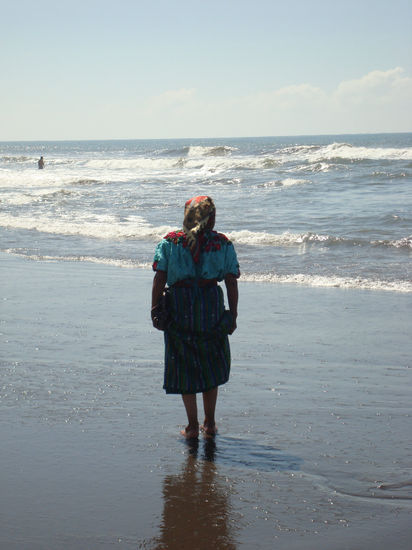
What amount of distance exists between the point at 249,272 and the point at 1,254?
178 inches

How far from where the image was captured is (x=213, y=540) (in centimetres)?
292

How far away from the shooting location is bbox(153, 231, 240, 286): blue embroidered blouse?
13.3ft

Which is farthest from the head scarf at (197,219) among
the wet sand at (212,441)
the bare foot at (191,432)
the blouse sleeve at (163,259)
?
the wet sand at (212,441)

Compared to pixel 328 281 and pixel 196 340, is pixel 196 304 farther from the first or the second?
pixel 328 281

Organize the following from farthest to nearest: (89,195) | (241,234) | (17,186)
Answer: (17,186) < (89,195) < (241,234)

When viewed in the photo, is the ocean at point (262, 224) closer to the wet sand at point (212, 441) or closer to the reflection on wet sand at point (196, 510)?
the wet sand at point (212, 441)

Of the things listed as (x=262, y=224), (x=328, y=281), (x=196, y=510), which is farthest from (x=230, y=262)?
(x=262, y=224)

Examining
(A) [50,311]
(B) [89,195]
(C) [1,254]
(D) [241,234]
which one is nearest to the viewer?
(A) [50,311]

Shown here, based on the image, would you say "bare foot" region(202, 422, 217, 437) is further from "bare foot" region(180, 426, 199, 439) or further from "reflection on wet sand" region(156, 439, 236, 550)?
"reflection on wet sand" region(156, 439, 236, 550)

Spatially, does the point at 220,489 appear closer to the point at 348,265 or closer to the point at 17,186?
the point at 348,265

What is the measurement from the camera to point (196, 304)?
160 inches

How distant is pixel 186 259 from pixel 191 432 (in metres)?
0.99

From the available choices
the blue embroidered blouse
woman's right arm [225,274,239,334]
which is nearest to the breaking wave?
woman's right arm [225,274,239,334]

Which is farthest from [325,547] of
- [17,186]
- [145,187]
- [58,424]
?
[17,186]
